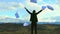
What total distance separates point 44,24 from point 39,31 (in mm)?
451

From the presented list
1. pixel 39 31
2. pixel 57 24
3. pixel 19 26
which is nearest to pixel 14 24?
pixel 19 26

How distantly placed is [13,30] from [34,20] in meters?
2.20

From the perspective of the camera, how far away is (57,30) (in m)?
10.8

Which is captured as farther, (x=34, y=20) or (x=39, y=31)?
(x=39, y=31)

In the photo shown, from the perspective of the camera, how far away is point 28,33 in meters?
10.5

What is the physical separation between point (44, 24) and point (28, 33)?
0.96m

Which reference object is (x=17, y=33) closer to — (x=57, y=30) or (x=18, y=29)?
(x=18, y=29)

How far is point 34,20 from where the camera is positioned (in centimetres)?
880

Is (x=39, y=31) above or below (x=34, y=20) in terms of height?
below

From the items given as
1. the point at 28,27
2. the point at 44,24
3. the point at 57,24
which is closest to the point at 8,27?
the point at 28,27

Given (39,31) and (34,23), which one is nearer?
(34,23)

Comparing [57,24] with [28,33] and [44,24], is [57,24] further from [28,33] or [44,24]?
[28,33]

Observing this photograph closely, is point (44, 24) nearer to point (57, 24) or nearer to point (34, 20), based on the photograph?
point (57, 24)

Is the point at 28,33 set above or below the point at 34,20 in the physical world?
below
